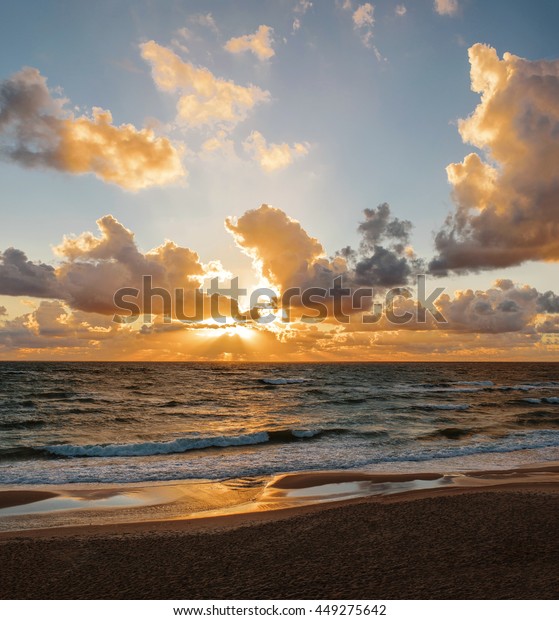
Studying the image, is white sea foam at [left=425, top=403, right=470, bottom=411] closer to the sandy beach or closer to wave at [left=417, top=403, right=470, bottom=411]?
wave at [left=417, top=403, right=470, bottom=411]

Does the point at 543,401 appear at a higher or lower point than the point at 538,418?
lower

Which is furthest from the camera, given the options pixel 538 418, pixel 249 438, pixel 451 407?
pixel 451 407

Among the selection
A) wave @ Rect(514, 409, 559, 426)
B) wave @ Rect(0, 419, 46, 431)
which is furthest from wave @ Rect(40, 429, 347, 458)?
wave @ Rect(514, 409, 559, 426)

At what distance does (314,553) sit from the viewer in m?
7.30

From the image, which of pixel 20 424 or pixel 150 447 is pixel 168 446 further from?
pixel 20 424

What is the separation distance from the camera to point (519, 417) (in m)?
34.2

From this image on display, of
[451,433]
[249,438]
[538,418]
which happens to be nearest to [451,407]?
[538,418]

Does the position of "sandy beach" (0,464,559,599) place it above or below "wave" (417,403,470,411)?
above

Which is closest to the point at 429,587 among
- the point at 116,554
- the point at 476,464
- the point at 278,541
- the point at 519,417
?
the point at 278,541

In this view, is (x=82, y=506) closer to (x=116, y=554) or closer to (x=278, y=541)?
(x=116, y=554)

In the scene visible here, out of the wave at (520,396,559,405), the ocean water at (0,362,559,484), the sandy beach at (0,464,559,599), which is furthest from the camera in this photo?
the wave at (520,396,559,405)

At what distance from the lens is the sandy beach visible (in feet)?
19.9
